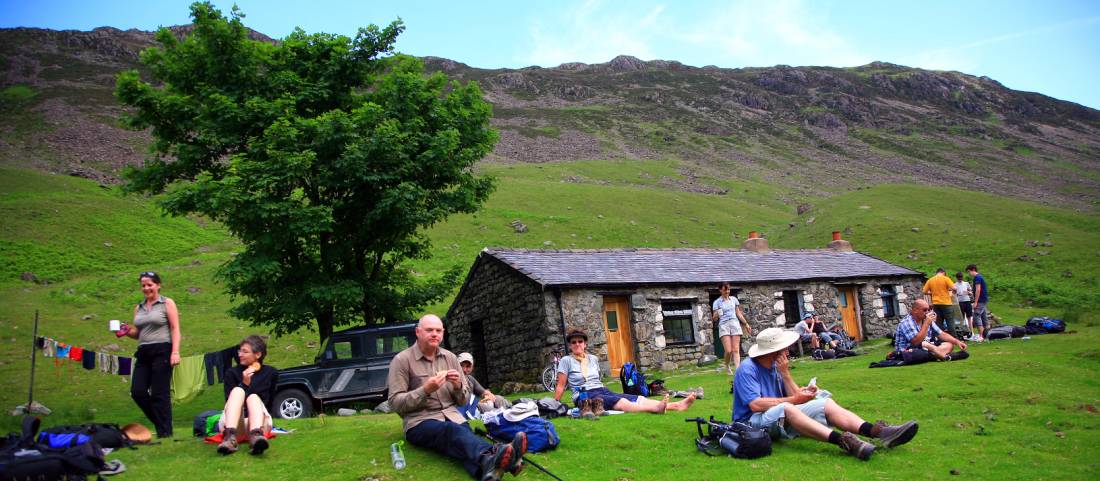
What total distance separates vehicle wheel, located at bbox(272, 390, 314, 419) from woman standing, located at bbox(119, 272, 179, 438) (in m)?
5.39

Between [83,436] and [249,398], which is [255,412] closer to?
[249,398]

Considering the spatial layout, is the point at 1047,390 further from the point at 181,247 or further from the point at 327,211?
the point at 181,247

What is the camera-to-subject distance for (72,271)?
3466 cm

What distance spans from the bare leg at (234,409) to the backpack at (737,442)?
17.8 ft

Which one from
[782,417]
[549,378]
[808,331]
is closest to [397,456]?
[782,417]

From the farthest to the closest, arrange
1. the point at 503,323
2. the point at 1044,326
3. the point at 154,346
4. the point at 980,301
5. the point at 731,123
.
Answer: the point at 731,123, the point at 503,323, the point at 1044,326, the point at 980,301, the point at 154,346

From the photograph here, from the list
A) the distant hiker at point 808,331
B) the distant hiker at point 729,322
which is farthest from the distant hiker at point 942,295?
the distant hiker at point 729,322

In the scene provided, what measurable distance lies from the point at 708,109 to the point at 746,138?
87.0 ft

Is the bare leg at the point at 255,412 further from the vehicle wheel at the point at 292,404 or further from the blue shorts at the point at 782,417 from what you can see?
the vehicle wheel at the point at 292,404

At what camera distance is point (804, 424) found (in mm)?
7699

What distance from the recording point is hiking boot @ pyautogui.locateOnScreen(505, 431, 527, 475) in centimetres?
692

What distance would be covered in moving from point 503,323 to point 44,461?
615 inches

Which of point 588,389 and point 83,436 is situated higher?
point 83,436

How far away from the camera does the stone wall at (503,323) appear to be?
1945cm
